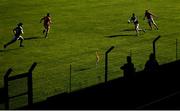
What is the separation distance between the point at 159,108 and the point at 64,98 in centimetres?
340

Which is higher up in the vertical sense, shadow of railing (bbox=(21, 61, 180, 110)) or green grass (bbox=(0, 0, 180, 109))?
green grass (bbox=(0, 0, 180, 109))

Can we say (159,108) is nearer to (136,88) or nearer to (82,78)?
(136,88)

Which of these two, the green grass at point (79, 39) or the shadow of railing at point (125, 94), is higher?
the green grass at point (79, 39)

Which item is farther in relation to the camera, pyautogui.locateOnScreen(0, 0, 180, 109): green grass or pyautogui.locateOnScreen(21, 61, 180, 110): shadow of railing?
pyautogui.locateOnScreen(0, 0, 180, 109): green grass

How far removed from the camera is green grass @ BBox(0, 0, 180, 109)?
851 inches

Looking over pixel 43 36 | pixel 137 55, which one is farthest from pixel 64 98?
pixel 43 36

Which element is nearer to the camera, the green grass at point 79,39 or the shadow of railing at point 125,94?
the shadow of railing at point 125,94

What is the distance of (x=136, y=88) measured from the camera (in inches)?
715

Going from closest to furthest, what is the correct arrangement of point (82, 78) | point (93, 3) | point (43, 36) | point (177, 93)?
point (177, 93), point (82, 78), point (43, 36), point (93, 3)

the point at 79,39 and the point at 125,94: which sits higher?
the point at 79,39

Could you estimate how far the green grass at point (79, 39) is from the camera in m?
21.6

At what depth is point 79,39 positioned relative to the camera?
29438 millimetres

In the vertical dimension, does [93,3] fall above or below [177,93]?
above

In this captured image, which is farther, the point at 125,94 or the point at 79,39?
the point at 79,39
